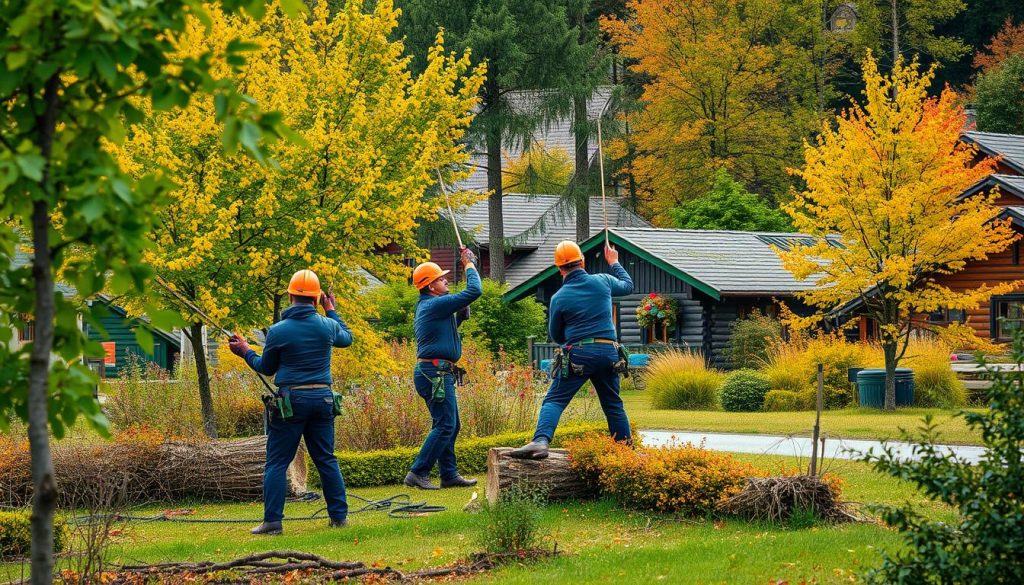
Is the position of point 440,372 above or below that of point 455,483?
above

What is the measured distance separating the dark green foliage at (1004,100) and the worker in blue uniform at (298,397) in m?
43.5

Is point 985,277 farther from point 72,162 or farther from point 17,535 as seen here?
point 72,162

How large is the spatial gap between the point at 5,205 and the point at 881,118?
816 inches

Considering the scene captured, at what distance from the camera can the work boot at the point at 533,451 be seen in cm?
1065

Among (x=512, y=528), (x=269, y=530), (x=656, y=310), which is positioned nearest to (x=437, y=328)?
(x=269, y=530)

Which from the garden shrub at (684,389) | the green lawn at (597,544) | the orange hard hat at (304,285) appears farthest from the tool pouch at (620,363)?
the garden shrub at (684,389)

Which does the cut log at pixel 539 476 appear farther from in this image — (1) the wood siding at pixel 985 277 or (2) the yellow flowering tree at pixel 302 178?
(1) the wood siding at pixel 985 277

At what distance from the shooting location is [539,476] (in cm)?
1074

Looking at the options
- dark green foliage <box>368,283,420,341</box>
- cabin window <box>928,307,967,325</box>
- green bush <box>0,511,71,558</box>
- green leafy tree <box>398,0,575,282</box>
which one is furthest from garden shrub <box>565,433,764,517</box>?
green leafy tree <box>398,0,575,282</box>

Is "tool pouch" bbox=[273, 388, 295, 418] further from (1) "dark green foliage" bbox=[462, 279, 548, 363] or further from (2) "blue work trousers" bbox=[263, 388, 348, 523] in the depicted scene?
(1) "dark green foliage" bbox=[462, 279, 548, 363]

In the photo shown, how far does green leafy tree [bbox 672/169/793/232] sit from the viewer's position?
44062 mm

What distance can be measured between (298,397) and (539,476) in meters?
2.13

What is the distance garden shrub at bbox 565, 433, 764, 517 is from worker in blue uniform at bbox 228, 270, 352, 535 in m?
2.09

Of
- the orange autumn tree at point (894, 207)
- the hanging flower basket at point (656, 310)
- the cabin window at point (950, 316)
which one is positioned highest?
the orange autumn tree at point (894, 207)
